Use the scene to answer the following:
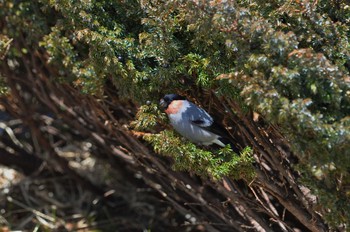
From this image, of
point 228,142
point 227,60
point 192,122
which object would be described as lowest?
point 228,142

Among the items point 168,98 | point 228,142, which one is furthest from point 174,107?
point 228,142

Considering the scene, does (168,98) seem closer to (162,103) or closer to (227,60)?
(162,103)

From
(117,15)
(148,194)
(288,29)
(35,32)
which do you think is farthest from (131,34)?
(148,194)

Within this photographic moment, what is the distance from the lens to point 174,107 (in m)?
2.63

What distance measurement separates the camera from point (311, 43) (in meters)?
2.42

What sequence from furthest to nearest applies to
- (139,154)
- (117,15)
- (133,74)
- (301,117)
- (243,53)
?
(139,154) → (117,15) → (133,74) → (243,53) → (301,117)

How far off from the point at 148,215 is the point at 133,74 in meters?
1.72

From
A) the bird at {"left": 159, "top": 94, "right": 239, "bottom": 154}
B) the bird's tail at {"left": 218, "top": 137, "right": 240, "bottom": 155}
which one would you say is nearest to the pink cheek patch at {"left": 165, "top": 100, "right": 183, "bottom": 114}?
the bird at {"left": 159, "top": 94, "right": 239, "bottom": 154}

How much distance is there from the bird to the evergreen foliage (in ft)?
Result: 0.19

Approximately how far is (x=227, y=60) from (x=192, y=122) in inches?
12.4

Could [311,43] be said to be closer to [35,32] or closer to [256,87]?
[256,87]

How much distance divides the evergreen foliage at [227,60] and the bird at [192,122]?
59 millimetres

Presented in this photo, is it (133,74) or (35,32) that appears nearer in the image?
(133,74)

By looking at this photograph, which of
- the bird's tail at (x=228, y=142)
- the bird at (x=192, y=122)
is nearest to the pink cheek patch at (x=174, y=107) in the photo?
the bird at (x=192, y=122)
